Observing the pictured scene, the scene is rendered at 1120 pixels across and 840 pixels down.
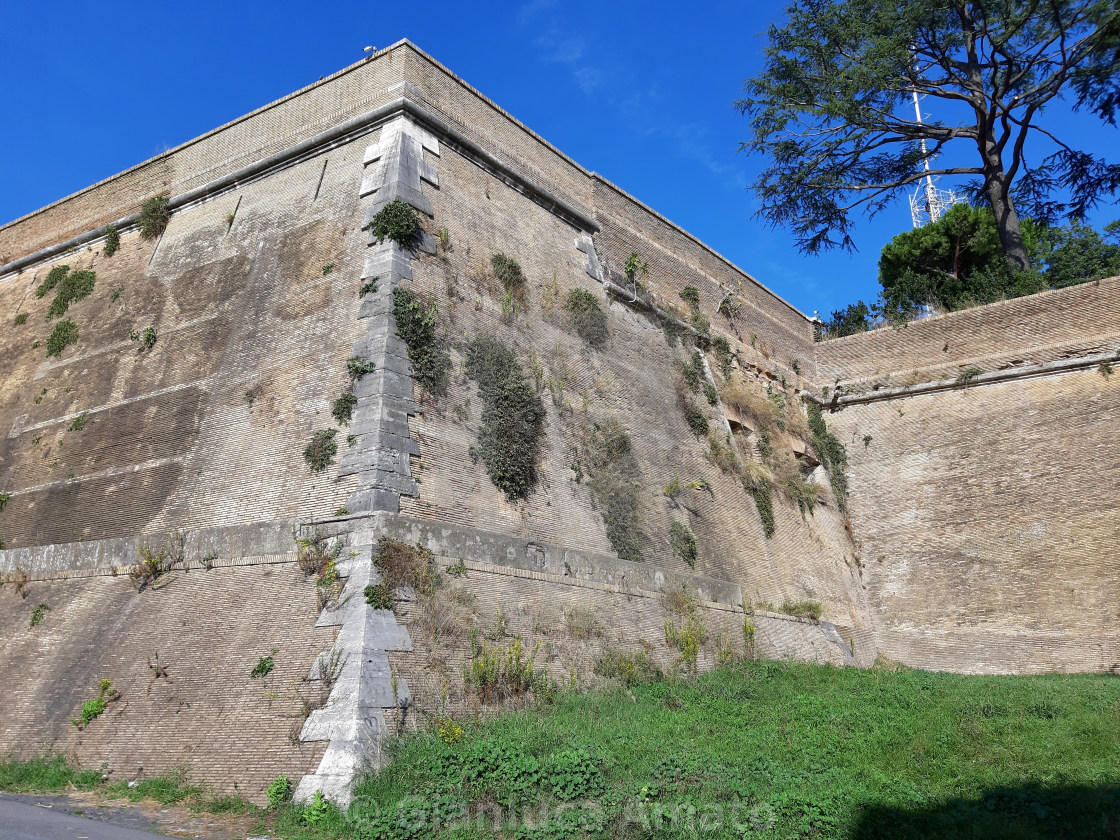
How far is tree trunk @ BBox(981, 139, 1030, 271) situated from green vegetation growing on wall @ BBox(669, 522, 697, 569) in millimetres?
11465

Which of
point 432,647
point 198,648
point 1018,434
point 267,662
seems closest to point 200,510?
point 198,648

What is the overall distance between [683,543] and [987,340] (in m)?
7.98

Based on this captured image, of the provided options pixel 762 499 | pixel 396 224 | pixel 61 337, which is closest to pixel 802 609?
pixel 762 499

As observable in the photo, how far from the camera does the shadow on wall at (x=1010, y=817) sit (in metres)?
5.39

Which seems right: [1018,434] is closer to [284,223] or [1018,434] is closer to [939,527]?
[939,527]

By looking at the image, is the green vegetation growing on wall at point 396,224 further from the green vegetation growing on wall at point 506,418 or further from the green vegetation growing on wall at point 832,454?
the green vegetation growing on wall at point 832,454

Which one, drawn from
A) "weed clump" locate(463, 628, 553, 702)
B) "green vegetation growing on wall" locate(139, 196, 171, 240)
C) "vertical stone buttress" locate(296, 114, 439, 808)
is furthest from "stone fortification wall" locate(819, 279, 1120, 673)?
"green vegetation growing on wall" locate(139, 196, 171, 240)

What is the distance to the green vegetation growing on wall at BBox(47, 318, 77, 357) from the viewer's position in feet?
41.6

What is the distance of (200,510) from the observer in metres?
9.16

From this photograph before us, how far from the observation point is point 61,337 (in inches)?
503

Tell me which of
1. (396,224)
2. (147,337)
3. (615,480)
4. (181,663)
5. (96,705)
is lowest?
(96,705)

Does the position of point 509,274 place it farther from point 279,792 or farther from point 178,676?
point 279,792

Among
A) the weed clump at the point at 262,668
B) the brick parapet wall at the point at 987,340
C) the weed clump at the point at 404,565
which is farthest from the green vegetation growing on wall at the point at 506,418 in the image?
the brick parapet wall at the point at 987,340

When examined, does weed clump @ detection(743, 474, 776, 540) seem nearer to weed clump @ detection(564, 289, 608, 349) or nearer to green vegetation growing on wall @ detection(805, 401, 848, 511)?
green vegetation growing on wall @ detection(805, 401, 848, 511)
